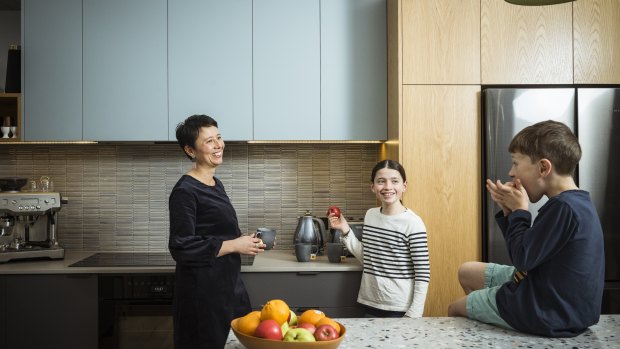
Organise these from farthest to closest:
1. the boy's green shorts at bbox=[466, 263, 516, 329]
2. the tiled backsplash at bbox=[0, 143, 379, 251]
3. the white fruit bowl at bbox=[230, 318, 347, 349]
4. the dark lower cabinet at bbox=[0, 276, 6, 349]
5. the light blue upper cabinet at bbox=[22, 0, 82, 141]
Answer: the tiled backsplash at bbox=[0, 143, 379, 251], the light blue upper cabinet at bbox=[22, 0, 82, 141], the dark lower cabinet at bbox=[0, 276, 6, 349], the boy's green shorts at bbox=[466, 263, 516, 329], the white fruit bowl at bbox=[230, 318, 347, 349]

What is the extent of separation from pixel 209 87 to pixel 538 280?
207cm

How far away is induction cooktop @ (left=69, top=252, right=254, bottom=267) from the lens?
2.79 meters

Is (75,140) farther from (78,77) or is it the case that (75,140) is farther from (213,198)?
(213,198)

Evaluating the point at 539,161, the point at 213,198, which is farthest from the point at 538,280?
the point at 213,198

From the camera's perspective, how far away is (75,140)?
301 cm

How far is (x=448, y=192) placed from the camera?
276 cm

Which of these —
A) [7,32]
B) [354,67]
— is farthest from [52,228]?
[354,67]

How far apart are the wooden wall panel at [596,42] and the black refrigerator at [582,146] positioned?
200mm

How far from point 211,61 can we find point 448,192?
1.40m

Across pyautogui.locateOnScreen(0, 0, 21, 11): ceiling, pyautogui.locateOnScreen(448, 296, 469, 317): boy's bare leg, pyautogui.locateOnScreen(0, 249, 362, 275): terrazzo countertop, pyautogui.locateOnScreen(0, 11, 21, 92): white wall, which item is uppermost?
pyautogui.locateOnScreen(0, 0, 21, 11): ceiling

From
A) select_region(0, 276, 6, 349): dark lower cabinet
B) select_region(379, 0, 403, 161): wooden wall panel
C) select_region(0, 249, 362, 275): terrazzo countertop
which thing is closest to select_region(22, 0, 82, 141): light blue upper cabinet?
select_region(0, 249, 362, 275): terrazzo countertop

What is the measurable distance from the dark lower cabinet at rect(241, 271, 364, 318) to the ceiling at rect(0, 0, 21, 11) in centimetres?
210

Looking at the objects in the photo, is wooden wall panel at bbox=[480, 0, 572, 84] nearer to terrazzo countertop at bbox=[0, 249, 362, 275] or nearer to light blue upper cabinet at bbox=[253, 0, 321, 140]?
light blue upper cabinet at bbox=[253, 0, 321, 140]

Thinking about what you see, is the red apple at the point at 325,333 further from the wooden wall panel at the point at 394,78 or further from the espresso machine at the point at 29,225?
the espresso machine at the point at 29,225
